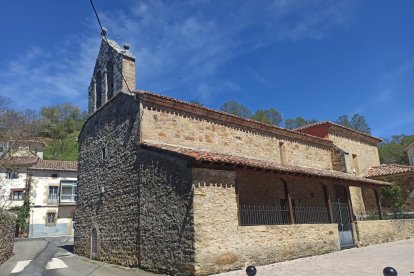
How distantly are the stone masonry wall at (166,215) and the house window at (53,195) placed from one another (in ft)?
82.5

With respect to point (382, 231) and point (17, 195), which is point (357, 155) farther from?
point (17, 195)

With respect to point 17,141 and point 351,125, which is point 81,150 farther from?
point 351,125

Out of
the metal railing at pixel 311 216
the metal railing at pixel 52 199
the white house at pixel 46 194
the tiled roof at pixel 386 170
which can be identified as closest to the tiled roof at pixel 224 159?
the metal railing at pixel 311 216

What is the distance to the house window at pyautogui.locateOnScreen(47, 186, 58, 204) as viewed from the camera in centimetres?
3300

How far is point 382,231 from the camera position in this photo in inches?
642

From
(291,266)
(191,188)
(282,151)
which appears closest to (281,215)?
(282,151)

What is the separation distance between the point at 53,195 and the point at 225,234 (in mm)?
28294

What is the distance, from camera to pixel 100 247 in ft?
45.6

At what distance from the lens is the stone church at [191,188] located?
959 centimetres

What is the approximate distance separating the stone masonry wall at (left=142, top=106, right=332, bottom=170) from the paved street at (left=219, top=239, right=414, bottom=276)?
5401 mm

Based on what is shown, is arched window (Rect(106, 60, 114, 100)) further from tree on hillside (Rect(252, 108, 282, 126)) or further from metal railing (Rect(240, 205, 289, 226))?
tree on hillside (Rect(252, 108, 282, 126))

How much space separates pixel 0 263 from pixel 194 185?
29.3 ft

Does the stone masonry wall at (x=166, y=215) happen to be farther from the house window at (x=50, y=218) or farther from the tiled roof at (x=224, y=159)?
the house window at (x=50, y=218)

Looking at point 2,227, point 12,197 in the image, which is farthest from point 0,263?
point 12,197
